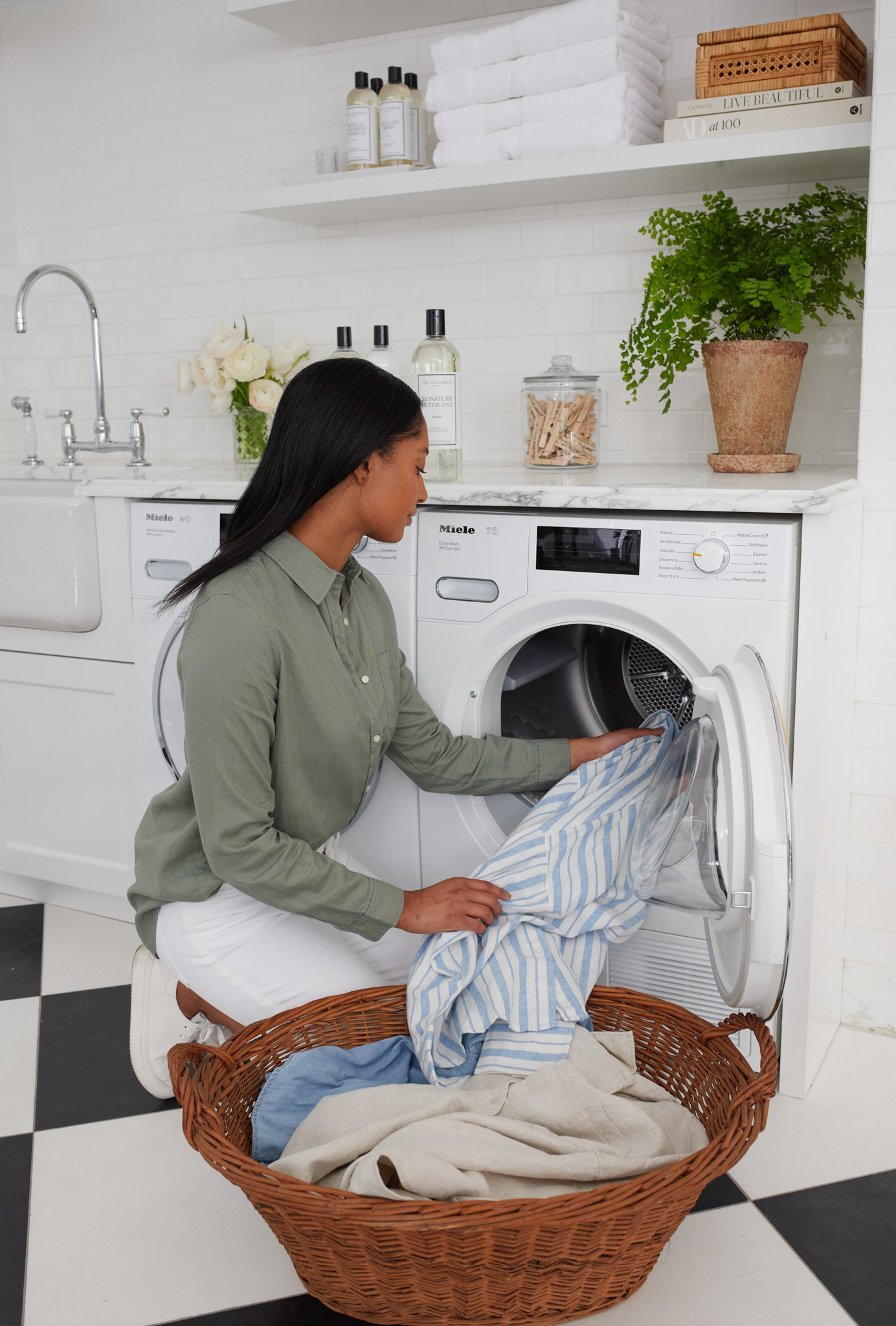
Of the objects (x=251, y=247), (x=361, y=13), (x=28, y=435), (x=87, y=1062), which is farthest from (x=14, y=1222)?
(x=361, y=13)

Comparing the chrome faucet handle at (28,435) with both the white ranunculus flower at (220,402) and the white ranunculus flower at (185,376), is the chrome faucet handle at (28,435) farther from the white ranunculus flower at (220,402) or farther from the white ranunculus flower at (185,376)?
the white ranunculus flower at (220,402)

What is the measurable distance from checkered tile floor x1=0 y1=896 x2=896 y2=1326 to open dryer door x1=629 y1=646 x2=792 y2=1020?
15.3 inches

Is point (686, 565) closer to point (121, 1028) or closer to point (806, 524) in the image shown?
point (806, 524)

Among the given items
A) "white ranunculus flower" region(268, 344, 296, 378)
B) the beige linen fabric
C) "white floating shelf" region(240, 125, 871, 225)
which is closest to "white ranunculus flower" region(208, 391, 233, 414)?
"white ranunculus flower" region(268, 344, 296, 378)

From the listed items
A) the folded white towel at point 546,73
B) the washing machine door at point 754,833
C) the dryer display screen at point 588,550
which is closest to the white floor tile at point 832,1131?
the washing machine door at point 754,833

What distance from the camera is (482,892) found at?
1510mm

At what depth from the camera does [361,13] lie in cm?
243

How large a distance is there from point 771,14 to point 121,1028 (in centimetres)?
228

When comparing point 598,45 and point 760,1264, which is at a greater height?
point 598,45

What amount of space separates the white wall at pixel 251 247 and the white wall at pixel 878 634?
1.10ft

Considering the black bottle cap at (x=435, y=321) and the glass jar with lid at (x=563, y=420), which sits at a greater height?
the black bottle cap at (x=435, y=321)

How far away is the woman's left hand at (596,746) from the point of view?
1.73 metres

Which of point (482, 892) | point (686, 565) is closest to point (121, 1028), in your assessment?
point (482, 892)

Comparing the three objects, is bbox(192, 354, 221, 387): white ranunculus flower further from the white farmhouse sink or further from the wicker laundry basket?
the wicker laundry basket
